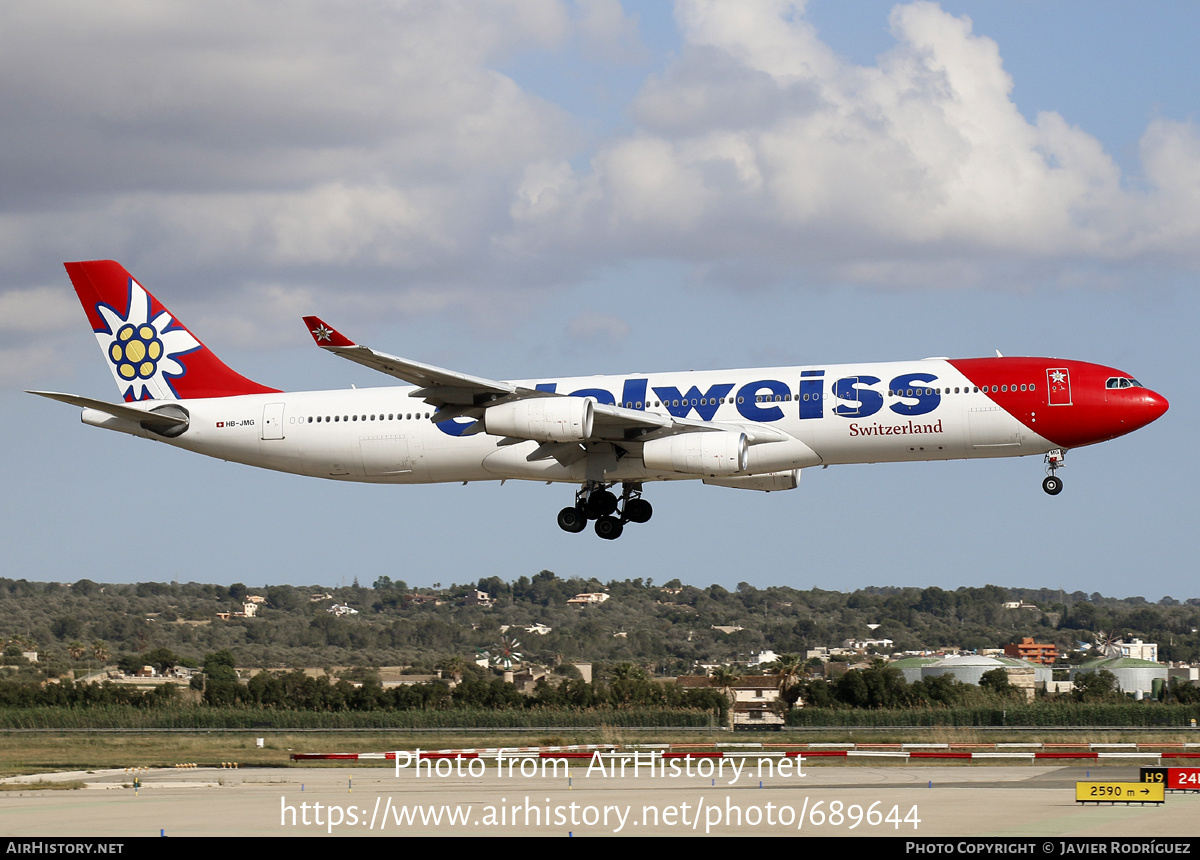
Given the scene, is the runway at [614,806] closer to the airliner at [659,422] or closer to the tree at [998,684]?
the airliner at [659,422]

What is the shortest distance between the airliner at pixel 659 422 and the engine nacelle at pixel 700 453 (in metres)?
0.04

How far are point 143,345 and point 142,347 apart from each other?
8cm

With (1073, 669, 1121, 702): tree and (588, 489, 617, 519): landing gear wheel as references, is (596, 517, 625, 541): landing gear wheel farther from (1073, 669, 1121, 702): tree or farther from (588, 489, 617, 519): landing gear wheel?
(1073, 669, 1121, 702): tree

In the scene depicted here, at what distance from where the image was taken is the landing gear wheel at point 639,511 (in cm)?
4569

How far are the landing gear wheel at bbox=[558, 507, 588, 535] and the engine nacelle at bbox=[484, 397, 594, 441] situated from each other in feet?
17.1

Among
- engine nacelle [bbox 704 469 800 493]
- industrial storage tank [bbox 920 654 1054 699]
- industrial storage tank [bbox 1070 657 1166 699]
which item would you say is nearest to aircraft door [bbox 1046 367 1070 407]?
engine nacelle [bbox 704 469 800 493]

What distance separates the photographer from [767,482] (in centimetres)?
4534

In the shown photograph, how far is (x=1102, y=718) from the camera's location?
6506cm

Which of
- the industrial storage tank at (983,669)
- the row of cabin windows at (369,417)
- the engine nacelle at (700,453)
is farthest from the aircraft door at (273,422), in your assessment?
the industrial storage tank at (983,669)

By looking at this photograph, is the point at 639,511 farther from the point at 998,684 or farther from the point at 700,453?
the point at 998,684

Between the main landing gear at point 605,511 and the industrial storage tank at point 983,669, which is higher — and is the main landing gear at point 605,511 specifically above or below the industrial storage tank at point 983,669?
above
